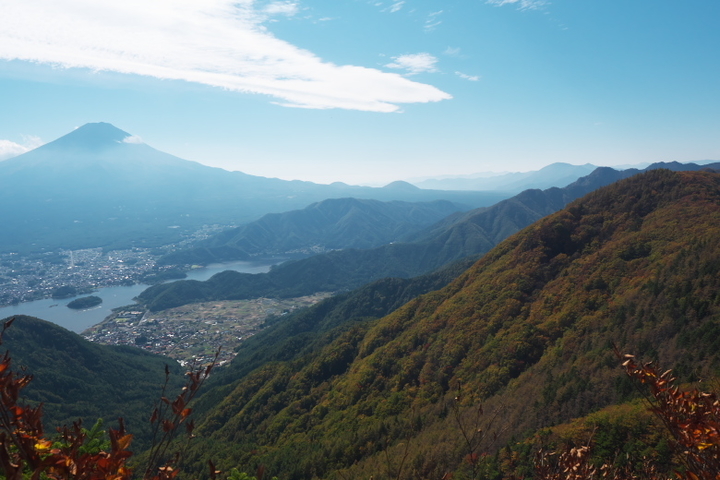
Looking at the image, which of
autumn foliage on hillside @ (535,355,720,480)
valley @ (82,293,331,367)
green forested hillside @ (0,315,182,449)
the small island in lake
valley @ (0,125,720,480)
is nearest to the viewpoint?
autumn foliage on hillside @ (535,355,720,480)

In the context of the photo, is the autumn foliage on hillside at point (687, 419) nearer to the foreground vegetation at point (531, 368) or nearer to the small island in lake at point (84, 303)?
the foreground vegetation at point (531, 368)

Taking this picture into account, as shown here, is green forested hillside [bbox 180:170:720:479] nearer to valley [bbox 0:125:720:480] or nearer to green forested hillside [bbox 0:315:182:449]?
valley [bbox 0:125:720:480]

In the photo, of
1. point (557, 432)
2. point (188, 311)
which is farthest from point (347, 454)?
point (188, 311)

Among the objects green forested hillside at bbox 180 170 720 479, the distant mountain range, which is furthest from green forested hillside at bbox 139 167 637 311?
green forested hillside at bbox 180 170 720 479

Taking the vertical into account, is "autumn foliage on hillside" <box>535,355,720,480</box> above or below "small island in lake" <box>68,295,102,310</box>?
above

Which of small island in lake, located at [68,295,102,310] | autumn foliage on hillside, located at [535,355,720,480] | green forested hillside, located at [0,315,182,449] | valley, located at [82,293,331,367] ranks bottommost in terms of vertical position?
valley, located at [82,293,331,367]

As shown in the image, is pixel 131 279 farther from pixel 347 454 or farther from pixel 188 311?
pixel 347 454
